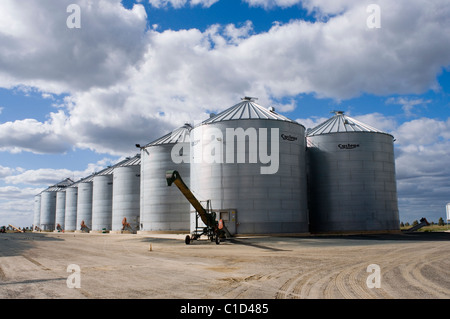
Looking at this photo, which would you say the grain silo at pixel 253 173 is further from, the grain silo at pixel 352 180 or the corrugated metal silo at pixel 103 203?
the corrugated metal silo at pixel 103 203

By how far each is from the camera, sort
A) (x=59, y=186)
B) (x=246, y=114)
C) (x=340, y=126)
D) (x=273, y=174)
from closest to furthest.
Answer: (x=273, y=174)
(x=246, y=114)
(x=340, y=126)
(x=59, y=186)

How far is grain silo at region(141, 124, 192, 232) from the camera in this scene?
179 feet

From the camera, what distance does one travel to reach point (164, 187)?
5578 cm

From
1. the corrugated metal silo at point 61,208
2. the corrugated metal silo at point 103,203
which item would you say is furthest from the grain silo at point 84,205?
the corrugated metal silo at point 61,208

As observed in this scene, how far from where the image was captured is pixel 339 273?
1600 cm

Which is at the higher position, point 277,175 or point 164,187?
point 277,175

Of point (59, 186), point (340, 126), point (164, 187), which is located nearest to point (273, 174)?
point (340, 126)

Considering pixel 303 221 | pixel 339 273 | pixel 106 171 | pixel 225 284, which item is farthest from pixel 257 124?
pixel 106 171

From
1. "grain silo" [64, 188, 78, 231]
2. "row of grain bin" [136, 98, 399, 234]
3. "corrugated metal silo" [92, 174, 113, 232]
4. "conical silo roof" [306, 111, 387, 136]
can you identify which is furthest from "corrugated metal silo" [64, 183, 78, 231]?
"conical silo roof" [306, 111, 387, 136]

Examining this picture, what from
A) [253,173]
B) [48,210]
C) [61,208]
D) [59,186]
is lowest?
[48,210]

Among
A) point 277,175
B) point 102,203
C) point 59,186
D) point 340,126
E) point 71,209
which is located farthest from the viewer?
point 59,186

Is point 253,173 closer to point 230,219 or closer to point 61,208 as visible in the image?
point 230,219

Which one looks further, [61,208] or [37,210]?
[37,210]
